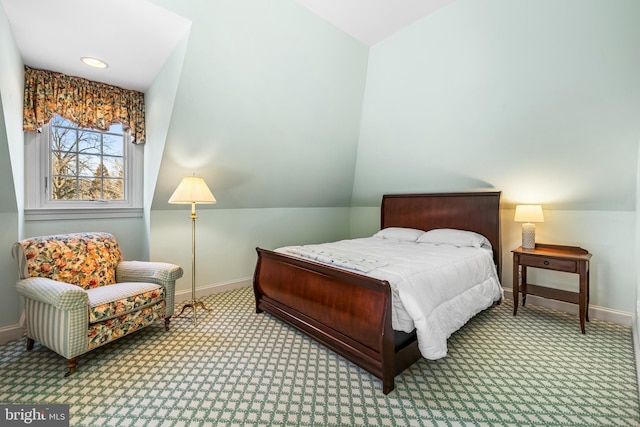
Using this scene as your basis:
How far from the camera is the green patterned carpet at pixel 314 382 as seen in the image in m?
1.69

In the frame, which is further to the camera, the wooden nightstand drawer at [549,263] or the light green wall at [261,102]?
the wooden nightstand drawer at [549,263]

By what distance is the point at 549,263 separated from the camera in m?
2.92

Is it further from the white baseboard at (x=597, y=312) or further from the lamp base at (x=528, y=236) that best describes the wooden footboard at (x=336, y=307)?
the white baseboard at (x=597, y=312)

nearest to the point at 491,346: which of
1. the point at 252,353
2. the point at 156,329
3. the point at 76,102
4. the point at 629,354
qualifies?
the point at 629,354

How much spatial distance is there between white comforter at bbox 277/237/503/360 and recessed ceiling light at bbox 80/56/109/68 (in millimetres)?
2351

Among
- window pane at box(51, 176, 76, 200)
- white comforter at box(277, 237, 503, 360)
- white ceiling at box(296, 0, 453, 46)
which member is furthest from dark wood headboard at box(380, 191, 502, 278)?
window pane at box(51, 176, 76, 200)

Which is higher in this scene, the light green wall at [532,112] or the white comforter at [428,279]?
the light green wall at [532,112]

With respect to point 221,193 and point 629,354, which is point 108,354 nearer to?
point 221,193

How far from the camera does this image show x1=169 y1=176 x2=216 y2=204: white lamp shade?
2.80 m

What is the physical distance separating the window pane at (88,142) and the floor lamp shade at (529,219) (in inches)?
180

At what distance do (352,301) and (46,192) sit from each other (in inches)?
122

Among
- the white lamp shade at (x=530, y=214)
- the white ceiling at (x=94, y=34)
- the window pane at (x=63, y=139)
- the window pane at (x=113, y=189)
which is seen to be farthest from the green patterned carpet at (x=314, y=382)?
the white ceiling at (x=94, y=34)

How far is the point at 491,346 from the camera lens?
A: 250cm

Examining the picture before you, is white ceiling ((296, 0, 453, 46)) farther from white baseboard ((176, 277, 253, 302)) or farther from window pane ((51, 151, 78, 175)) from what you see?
white baseboard ((176, 277, 253, 302))
